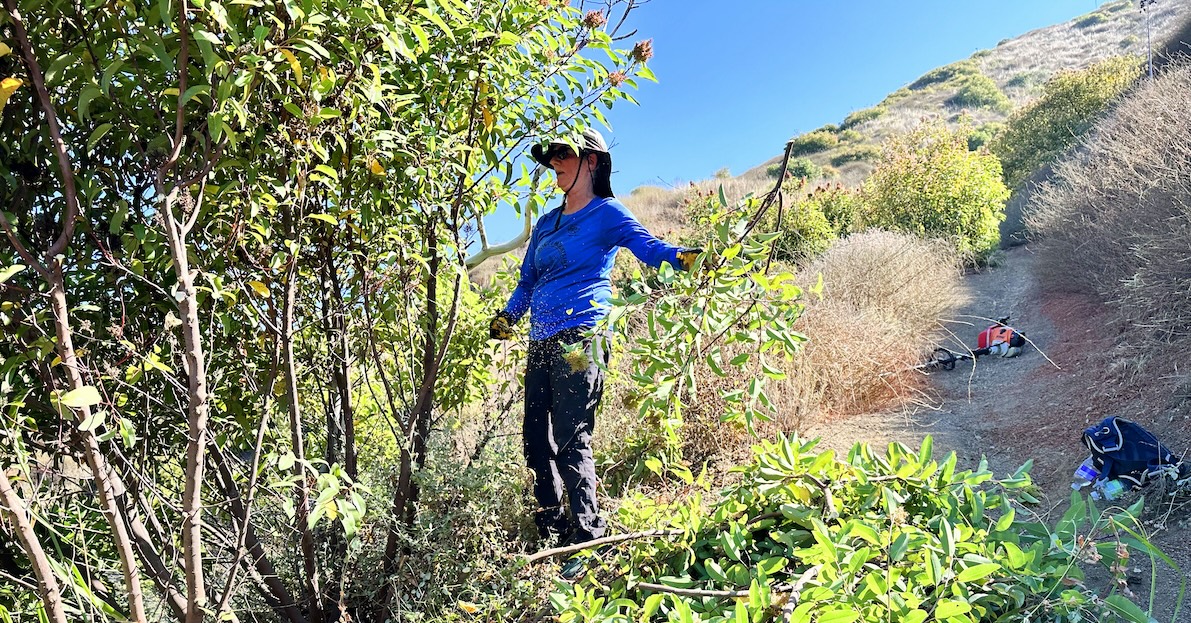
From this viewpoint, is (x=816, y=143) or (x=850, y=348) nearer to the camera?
(x=850, y=348)

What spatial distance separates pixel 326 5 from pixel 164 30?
12.3 inches

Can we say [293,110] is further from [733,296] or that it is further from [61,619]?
[61,619]

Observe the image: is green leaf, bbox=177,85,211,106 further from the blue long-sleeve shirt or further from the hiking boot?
the hiking boot

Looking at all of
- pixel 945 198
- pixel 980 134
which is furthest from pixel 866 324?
pixel 980 134

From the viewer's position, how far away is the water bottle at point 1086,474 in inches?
127

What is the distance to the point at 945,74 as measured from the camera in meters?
47.4

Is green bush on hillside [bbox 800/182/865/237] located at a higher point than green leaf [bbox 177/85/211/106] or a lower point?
higher

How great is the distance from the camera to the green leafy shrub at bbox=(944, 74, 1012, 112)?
35.0 m

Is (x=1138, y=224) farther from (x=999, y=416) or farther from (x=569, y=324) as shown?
(x=569, y=324)

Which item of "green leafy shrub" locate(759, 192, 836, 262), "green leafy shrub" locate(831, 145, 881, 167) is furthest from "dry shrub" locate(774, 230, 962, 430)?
"green leafy shrub" locate(831, 145, 881, 167)

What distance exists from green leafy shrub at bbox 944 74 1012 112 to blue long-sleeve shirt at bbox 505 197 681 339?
127ft

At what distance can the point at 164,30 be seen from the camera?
4.14 ft

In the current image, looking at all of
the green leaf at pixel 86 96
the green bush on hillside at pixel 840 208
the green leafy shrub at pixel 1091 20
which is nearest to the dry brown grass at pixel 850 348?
the green leaf at pixel 86 96

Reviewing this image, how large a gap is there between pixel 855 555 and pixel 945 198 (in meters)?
11.6
